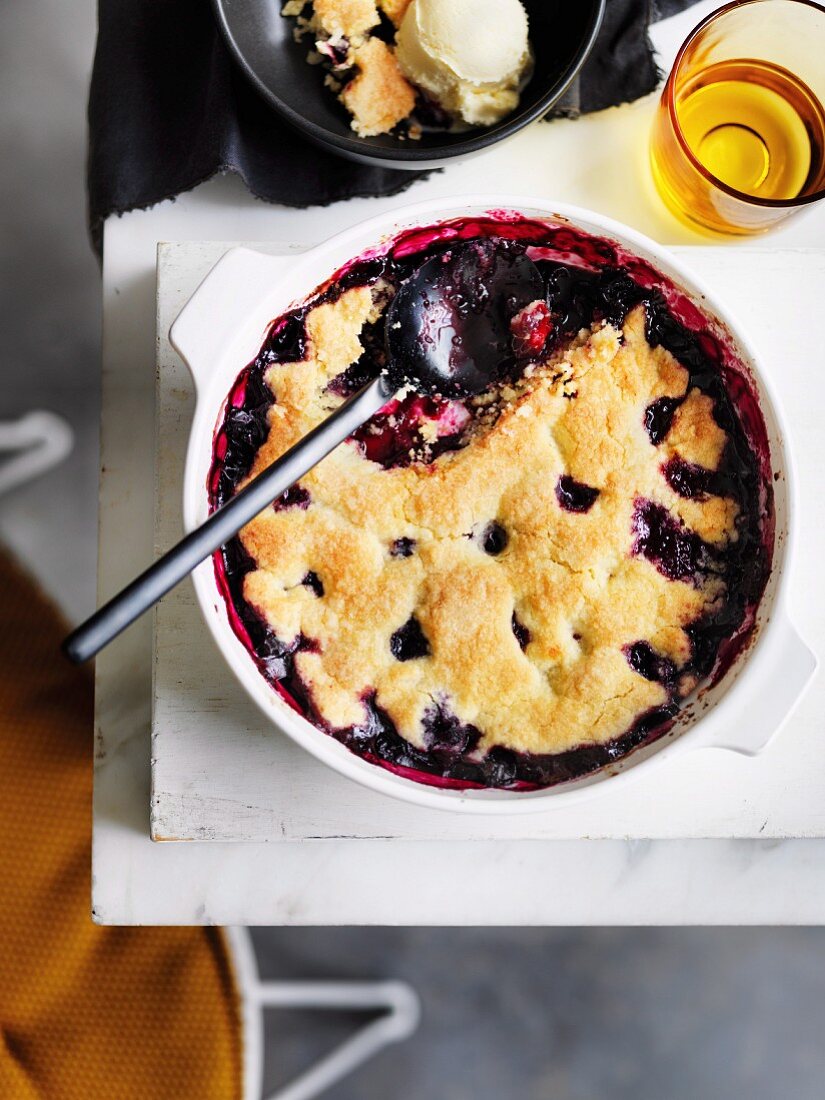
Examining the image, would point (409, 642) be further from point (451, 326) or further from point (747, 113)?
point (747, 113)

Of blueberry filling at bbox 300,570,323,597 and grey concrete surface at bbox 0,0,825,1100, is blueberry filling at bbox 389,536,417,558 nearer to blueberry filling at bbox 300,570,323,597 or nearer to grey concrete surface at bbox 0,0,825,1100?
Answer: blueberry filling at bbox 300,570,323,597

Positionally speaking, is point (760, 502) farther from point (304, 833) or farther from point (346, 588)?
point (304, 833)

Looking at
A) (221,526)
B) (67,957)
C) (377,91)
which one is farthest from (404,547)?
(67,957)

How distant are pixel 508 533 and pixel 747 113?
62cm

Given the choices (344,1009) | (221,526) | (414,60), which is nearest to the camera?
(221,526)

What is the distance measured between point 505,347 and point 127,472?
480mm

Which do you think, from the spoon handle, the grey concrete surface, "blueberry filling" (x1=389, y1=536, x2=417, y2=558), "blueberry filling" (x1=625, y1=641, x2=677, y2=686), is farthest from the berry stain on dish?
the grey concrete surface

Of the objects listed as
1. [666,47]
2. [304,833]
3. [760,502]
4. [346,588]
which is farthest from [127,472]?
[666,47]

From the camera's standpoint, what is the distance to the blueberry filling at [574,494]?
1054 mm

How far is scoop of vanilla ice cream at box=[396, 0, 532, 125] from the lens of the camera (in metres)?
1.11

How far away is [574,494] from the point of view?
1059mm

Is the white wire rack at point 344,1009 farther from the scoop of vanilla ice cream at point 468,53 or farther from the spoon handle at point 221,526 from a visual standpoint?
the scoop of vanilla ice cream at point 468,53

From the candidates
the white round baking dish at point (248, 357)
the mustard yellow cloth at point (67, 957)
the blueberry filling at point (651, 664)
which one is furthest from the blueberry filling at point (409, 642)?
the mustard yellow cloth at point (67, 957)

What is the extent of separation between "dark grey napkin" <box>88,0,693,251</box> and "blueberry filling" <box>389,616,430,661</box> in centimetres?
53
